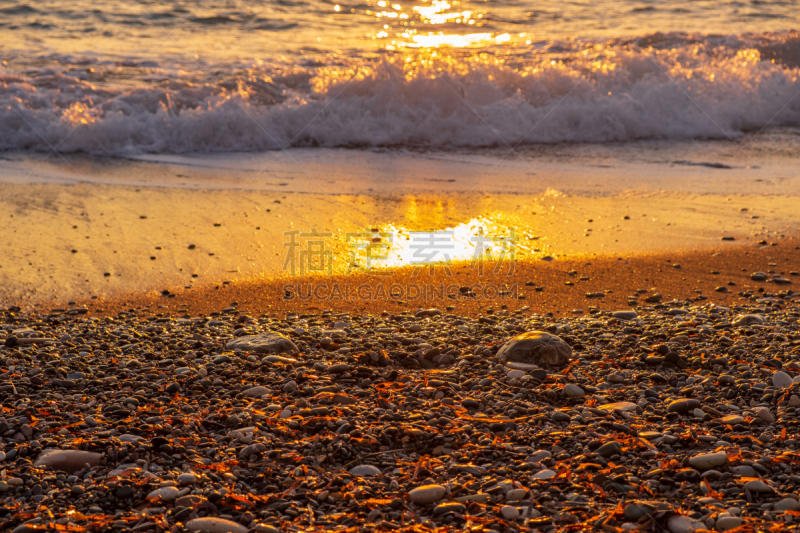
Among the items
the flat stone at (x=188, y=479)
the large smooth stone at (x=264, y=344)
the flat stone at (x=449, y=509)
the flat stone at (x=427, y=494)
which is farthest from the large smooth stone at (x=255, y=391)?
the flat stone at (x=449, y=509)

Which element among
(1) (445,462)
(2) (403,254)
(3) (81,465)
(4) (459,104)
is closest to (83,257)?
(2) (403,254)

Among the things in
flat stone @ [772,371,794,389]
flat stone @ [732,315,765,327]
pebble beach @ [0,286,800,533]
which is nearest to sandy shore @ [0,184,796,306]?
pebble beach @ [0,286,800,533]

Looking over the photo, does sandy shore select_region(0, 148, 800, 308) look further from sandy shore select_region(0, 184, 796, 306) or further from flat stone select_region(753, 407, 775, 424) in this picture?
flat stone select_region(753, 407, 775, 424)

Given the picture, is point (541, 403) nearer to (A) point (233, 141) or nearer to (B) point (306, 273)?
(B) point (306, 273)

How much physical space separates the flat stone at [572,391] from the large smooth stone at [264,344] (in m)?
1.39

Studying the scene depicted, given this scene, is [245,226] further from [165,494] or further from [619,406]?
[619,406]

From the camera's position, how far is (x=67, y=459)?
2322mm

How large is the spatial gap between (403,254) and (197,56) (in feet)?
25.4

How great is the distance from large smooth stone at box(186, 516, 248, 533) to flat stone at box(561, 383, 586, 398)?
1535 mm

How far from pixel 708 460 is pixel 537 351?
105cm

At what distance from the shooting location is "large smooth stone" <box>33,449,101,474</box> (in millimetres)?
2305

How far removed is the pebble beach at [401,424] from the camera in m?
2.11

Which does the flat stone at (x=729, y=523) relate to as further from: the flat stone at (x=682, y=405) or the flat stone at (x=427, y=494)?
the flat stone at (x=427, y=494)

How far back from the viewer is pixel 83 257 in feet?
15.8
